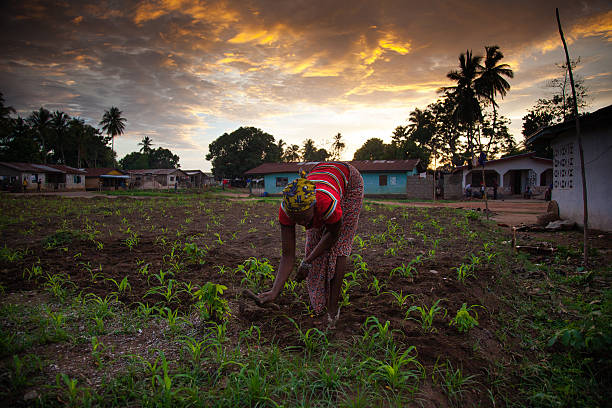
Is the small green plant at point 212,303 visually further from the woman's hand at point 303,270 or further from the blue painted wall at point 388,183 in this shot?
the blue painted wall at point 388,183

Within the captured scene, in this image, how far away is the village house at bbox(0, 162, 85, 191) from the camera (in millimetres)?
31153

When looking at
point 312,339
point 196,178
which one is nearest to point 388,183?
point 312,339

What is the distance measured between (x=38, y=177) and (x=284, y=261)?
4325cm

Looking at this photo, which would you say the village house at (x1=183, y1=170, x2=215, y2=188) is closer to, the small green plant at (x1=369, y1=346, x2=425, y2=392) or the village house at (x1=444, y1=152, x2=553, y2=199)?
the village house at (x1=444, y1=152, x2=553, y2=199)

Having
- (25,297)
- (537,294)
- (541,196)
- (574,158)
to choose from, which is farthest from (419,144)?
(25,297)

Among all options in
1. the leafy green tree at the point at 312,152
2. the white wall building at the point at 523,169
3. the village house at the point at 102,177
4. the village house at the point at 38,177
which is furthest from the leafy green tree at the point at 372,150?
the village house at the point at 38,177

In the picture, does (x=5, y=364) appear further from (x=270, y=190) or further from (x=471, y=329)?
(x=270, y=190)

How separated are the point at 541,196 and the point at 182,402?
25.5 m

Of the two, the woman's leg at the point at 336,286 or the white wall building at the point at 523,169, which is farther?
the white wall building at the point at 523,169

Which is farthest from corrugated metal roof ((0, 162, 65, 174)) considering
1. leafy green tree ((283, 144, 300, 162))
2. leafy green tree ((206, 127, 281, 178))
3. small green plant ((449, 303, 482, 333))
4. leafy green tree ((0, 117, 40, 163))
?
small green plant ((449, 303, 482, 333))

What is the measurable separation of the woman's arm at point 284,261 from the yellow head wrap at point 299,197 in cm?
27

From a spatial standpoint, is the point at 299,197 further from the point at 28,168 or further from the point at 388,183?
the point at 28,168

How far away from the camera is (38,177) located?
33.9 metres

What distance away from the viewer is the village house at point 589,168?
21.0 ft
